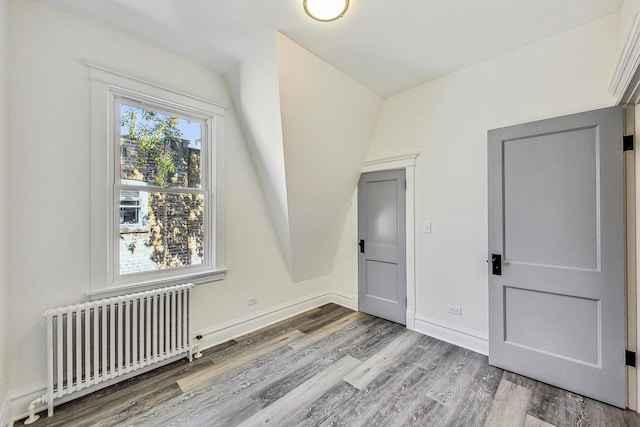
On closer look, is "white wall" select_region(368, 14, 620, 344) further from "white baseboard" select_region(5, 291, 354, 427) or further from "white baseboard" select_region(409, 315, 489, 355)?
"white baseboard" select_region(5, 291, 354, 427)

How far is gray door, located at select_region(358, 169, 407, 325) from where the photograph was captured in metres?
3.02

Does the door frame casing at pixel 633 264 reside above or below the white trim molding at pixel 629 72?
below

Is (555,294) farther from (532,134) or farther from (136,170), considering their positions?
(136,170)

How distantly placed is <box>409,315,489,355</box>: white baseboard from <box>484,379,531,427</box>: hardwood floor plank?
1.30 ft

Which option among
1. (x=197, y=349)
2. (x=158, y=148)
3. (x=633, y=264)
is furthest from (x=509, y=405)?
(x=158, y=148)

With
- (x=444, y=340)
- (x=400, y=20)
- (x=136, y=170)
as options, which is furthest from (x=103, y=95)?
(x=444, y=340)

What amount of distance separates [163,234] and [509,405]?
297 cm

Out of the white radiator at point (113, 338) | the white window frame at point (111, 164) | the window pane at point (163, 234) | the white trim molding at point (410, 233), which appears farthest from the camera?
the white trim molding at point (410, 233)

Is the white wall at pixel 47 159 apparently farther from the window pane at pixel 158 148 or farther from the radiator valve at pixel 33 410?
the window pane at pixel 158 148

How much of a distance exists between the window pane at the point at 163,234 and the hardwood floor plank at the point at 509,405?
263 centimetres

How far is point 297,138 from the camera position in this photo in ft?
8.05

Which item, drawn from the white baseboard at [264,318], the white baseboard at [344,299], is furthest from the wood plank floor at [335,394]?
the white baseboard at [344,299]

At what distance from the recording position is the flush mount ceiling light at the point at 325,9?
5.48 ft

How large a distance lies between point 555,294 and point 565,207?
66 cm
